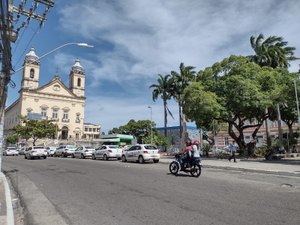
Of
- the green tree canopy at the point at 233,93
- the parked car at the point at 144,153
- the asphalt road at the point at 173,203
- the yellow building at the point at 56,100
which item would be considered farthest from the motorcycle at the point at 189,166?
the yellow building at the point at 56,100

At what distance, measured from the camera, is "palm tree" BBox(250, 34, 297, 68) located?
3539 cm

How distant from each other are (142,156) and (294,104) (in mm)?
18400

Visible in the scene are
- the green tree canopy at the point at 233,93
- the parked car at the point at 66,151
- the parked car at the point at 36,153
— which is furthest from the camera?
the parked car at the point at 66,151

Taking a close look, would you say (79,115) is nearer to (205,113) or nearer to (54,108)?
(54,108)

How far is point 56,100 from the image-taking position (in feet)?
275

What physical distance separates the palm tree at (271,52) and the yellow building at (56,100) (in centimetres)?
5715

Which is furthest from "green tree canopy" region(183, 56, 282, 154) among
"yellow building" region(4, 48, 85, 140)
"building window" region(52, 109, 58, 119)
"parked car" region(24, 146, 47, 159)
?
"building window" region(52, 109, 58, 119)

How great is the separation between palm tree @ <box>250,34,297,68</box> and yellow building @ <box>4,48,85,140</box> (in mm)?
57152

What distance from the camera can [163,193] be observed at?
9.16 meters

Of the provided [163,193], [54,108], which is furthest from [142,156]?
[54,108]

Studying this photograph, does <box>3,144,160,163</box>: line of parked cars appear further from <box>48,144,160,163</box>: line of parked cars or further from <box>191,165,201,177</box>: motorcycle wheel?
<box>191,165,201,177</box>: motorcycle wheel

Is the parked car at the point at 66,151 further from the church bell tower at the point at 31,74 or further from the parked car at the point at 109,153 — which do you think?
the church bell tower at the point at 31,74

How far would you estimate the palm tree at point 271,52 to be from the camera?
35.4 metres

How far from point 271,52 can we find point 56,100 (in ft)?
213
